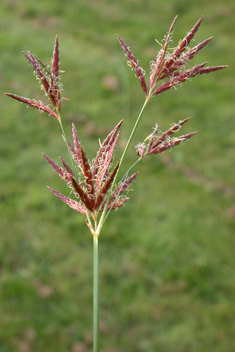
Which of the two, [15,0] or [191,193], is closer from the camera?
[191,193]

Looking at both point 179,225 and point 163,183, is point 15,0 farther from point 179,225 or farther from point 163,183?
point 179,225

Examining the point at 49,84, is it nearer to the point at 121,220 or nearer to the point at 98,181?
the point at 98,181

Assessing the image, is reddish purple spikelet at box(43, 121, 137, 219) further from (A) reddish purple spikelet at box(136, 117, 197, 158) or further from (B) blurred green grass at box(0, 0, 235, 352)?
(B) blurred green grass at box(0, 0, 235, 352)

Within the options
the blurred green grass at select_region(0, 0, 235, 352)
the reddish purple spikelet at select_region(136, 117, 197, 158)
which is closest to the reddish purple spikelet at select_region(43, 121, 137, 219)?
the reddish purple spikelet at select_region(136, 117, 197, 158)

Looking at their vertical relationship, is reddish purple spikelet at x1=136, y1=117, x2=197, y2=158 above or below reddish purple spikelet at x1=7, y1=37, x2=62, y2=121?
below

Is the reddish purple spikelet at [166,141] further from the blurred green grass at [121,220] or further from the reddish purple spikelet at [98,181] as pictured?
the blurred green grass at [121,220]

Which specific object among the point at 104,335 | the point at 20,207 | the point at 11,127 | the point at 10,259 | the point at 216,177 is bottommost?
the point at 104,335

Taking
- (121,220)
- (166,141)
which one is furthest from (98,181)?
(121,220)

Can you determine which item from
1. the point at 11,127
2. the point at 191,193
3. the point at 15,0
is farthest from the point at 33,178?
the point at 15,0

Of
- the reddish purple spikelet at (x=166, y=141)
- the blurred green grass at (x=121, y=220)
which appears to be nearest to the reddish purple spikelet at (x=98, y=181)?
the reddish purple spikelet at (x=166, y=141)
